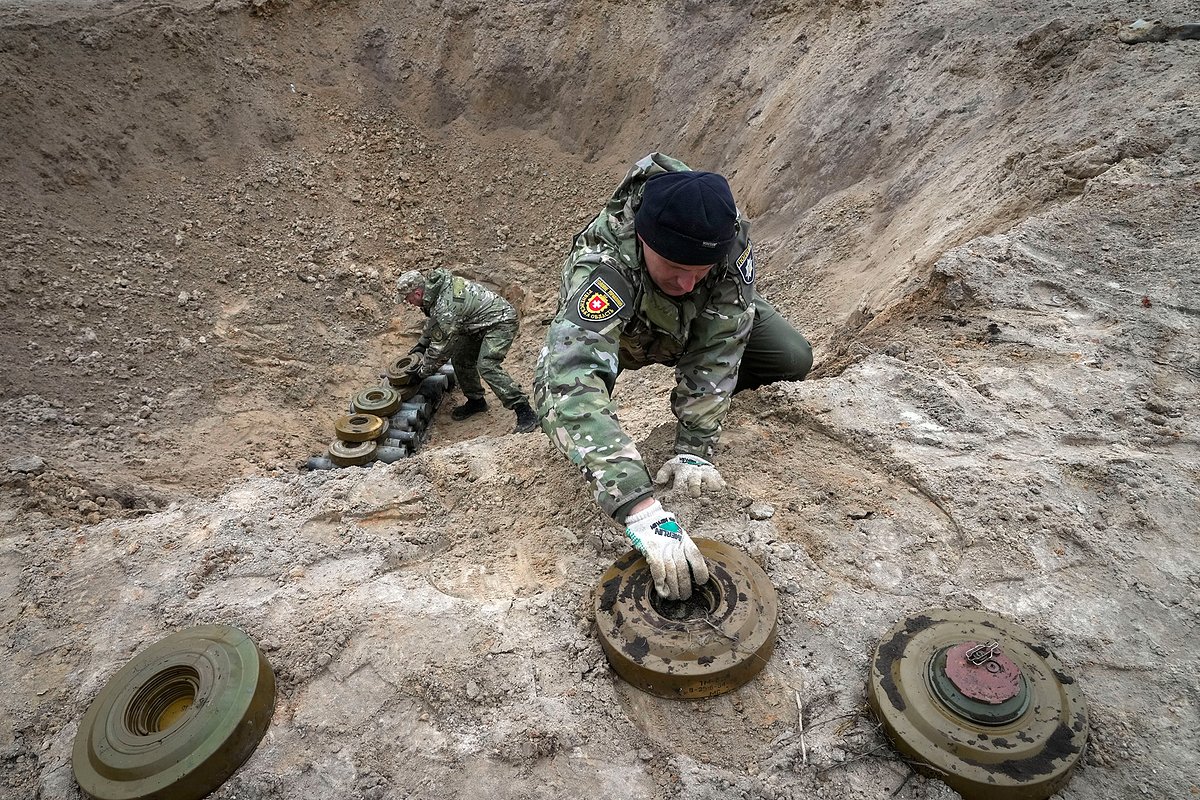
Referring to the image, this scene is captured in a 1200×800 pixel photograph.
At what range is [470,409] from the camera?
7.42 meters

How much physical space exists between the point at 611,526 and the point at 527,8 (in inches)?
365

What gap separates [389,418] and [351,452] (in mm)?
798

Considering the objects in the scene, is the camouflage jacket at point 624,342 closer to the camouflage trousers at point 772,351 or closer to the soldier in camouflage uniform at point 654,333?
the soldier in camouflage uniform at point 654,333

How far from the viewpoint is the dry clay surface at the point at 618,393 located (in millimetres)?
2076

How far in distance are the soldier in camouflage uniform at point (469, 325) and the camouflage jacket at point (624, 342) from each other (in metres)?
3.21

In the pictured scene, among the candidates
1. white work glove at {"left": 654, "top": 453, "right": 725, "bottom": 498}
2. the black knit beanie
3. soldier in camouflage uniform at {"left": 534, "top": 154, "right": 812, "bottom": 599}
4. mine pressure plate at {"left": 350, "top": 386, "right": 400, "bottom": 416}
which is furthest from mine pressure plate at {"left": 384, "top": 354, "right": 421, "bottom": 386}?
the black knit beanie

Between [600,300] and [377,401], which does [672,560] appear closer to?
[600,300]

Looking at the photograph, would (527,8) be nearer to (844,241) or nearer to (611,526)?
(844,241)

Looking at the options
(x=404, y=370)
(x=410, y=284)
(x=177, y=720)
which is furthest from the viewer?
(x=404, y=370)

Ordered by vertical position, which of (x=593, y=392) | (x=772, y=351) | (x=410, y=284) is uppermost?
(x=593, y=392)

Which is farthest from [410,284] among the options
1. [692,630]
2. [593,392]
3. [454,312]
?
[692,630]

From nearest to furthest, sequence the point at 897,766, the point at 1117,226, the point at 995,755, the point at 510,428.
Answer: the point at 995,755
the point at 897,766
the point at 1117,226
the point at 510,428

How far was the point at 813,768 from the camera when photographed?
1.91 metres

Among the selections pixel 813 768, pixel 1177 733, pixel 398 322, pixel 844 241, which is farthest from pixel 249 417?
pixel 1177 733
